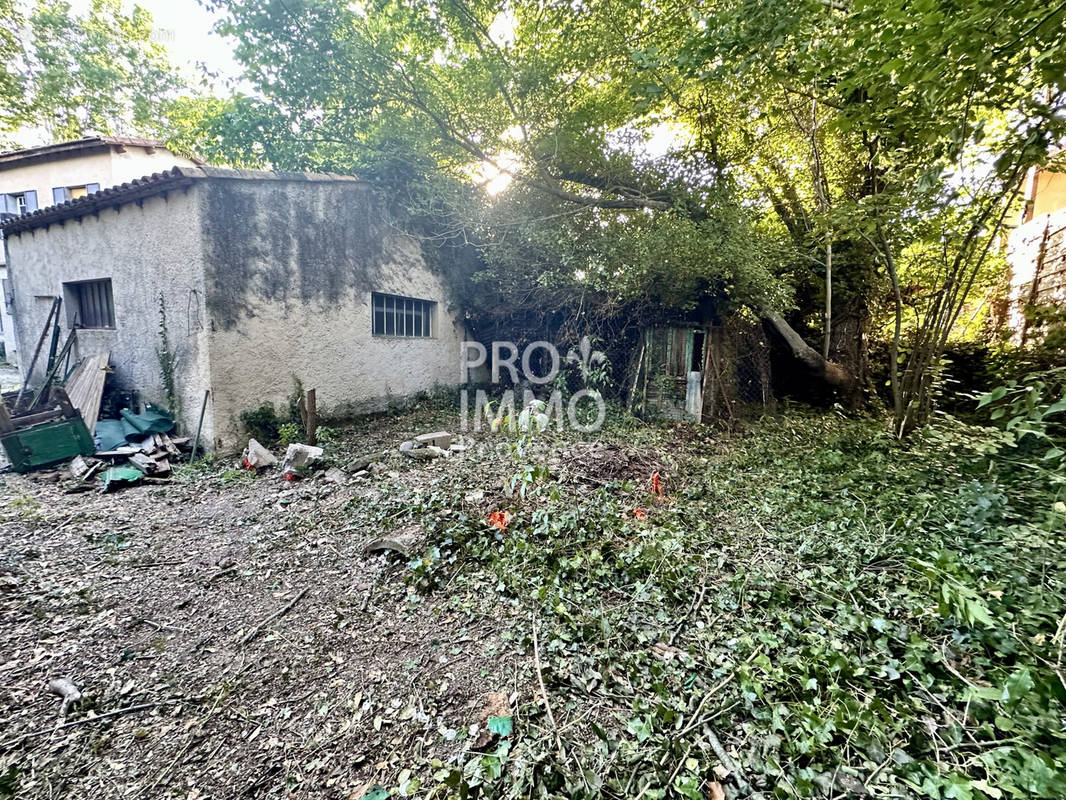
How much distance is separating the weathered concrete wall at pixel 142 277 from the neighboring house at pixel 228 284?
23 millimetres

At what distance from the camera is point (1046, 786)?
132cm

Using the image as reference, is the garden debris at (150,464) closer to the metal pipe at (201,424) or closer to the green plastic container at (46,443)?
the metal pipe at (201,424)

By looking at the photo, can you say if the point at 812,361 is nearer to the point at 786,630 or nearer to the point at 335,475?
the point at 786,630

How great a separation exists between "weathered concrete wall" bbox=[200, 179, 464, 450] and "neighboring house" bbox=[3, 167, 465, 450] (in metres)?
0.02

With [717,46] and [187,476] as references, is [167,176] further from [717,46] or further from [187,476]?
[717,46]

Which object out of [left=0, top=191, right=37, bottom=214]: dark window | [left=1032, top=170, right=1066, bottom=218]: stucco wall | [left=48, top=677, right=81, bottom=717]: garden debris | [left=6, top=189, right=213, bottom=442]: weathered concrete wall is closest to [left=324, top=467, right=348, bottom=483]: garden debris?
[left=6, top=189, right=213, bottom=442]: weathered concrete wall

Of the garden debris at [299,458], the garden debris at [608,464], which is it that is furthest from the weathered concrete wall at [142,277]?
the garden debris at [608,464]

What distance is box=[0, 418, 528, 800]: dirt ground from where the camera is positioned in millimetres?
1795

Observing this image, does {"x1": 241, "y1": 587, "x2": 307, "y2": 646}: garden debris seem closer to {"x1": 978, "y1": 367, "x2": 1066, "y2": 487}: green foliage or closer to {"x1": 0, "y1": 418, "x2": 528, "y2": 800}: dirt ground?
{"x1": 0, "y1": 418, "x2": 528, "y2": 800}: dirt ground

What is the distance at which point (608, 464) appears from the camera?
15.5 ft

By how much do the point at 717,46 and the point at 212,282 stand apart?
621 centimetres

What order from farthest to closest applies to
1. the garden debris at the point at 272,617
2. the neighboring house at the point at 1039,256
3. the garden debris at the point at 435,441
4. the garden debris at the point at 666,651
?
the garden debris at the point at 435,441, the neighboring house at the point at 1039,256, the garden debris at the point at 272,617, the garden debris at the point at 666,651

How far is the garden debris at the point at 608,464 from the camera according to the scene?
14.7 feet

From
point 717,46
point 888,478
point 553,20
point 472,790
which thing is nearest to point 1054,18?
point 717,46
